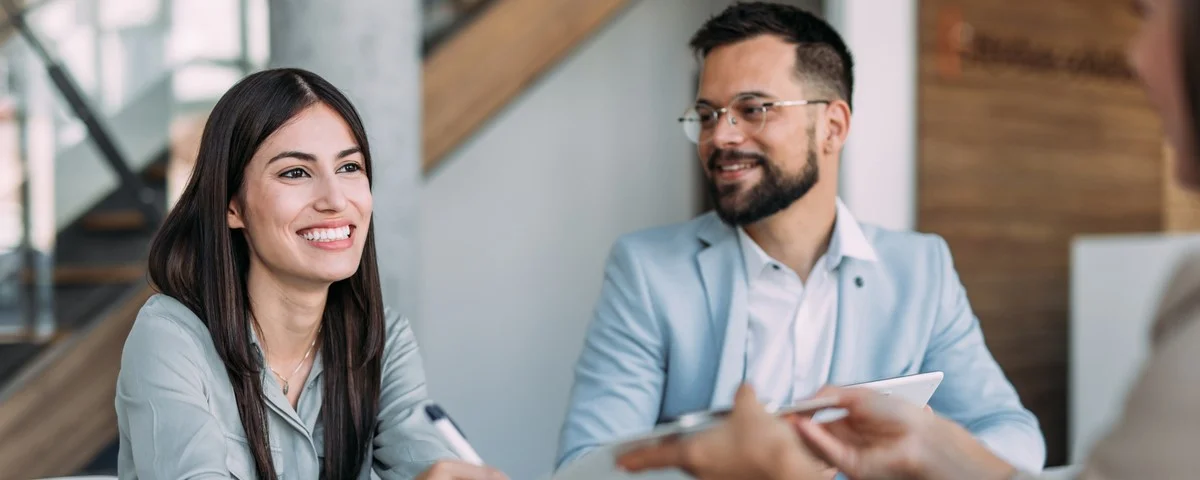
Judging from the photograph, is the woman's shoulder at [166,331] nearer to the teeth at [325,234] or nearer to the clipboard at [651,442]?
the teeth at [325,234]

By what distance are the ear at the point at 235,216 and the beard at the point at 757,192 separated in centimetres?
94

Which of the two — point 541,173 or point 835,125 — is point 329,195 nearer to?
point 835,125

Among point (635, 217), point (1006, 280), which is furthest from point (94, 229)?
point (1006, 280)

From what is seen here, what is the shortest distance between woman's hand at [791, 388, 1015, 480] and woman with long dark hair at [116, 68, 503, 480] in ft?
2.31

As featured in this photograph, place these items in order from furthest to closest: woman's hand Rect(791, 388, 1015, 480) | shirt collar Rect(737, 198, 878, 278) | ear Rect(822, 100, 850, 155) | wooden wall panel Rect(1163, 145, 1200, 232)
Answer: wooden wall panel Rect(1163, 145, 1200, 232), ear Rect(822, 100, 850, 155), shirt collar Rect(737, 198, 878, 278), woman's hand Rect(791, 388, 1015, 480)

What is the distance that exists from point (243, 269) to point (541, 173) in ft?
10.1

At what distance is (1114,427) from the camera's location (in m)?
0.83

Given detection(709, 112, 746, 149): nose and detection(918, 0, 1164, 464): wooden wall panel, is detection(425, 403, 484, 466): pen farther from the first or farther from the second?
detection(918, 0, 1164, 464): wooden wall panel

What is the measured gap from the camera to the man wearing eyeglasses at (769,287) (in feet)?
6.95

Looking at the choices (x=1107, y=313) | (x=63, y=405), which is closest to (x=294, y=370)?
(x=63, y=405)

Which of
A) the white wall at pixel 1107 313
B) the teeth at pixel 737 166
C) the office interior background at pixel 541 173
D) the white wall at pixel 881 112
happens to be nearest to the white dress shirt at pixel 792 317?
the teeth at pixel 737 166

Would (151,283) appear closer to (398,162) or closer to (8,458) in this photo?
(398,162)

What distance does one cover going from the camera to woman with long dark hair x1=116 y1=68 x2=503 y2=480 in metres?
1.61

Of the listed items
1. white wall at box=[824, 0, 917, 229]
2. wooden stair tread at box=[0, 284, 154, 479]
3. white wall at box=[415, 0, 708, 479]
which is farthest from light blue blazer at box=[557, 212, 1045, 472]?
white wall at box=[415, 0, 708, 479]
